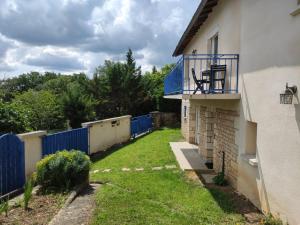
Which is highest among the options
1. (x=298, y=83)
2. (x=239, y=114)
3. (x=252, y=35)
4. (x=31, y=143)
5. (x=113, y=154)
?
(x=252, y=35)

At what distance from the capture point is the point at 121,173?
10.1 meters

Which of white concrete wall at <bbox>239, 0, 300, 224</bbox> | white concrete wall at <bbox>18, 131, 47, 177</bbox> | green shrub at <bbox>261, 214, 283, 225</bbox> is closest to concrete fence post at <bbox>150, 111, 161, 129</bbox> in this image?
white concrete wall at <bbox>18, 131, 47, 177</bbox>

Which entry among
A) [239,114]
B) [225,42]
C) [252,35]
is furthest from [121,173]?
[252,35]

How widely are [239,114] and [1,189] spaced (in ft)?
19.2

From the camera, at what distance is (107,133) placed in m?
16.7

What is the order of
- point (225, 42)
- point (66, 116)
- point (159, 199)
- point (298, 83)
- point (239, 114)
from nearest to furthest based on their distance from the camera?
1. point (298, 83)
2. point (159, 199)
3. point (239, 114)
4. point (225, 42)
5. point (66, 116)

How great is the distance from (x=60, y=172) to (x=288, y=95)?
5.22 meters

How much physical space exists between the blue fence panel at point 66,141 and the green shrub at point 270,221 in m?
7.32

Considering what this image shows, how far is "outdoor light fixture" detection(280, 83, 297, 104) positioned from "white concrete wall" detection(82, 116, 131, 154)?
1041 centimetres

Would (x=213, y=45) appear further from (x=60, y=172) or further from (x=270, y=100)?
(x=60, y=172)

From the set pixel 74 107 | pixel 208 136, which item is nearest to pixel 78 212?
pixel 208 136

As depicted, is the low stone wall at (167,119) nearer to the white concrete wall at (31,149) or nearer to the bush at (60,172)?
the white concrete wall at (31,149)

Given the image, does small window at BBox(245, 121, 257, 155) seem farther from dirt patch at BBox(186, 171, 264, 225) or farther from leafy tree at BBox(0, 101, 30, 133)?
leafy tree at BBox(0, 101, 30, 133)

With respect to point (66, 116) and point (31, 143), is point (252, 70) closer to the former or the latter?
point (31, 143)
